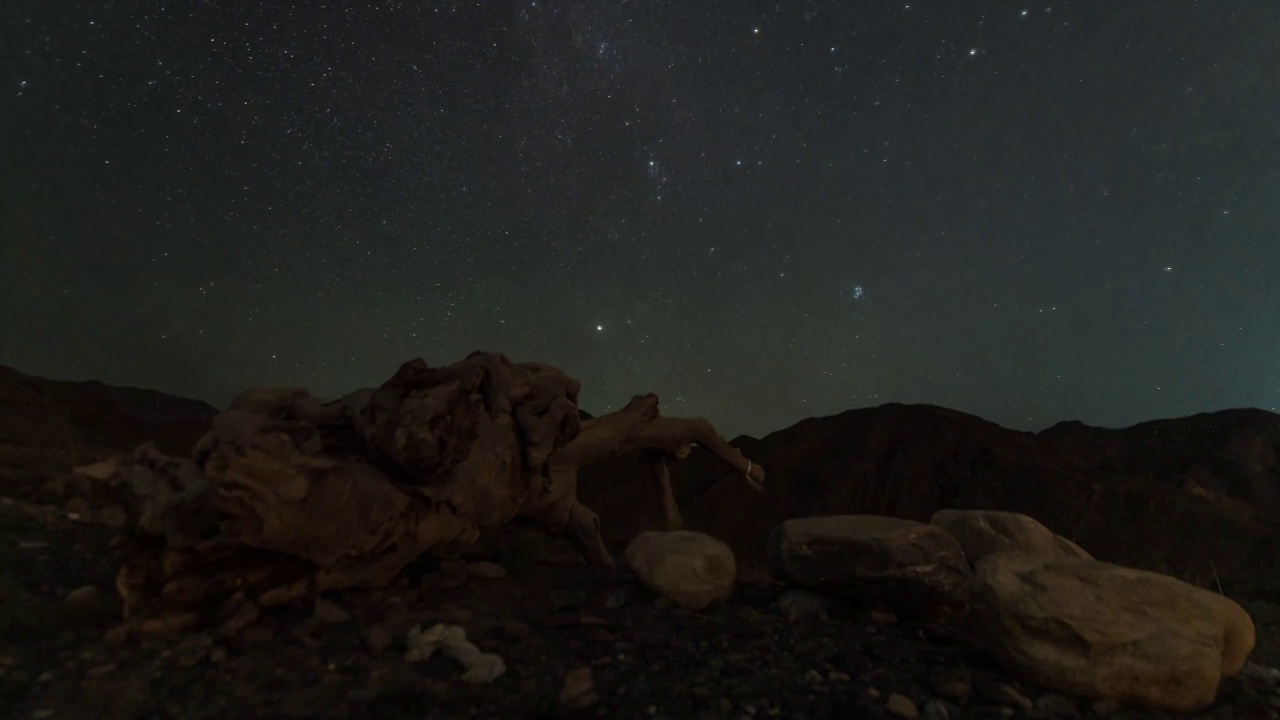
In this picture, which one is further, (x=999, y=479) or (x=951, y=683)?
(x=999, y=479)

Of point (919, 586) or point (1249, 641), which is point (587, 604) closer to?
point (919, 586)

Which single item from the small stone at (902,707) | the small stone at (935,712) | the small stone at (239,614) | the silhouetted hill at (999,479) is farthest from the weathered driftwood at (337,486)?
the silhouetted hill at (999,479)

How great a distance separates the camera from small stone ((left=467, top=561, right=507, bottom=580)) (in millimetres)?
5744

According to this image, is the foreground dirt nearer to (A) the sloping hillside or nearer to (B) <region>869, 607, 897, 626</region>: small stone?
(B) <region>869, 607, 897, 626</region>: small stone

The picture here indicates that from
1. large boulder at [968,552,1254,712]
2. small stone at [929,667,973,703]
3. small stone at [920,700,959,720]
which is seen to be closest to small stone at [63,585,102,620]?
small stone at [920,700,959,720]

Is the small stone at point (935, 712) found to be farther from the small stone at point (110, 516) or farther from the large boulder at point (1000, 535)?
the small stone at point (110, 516)

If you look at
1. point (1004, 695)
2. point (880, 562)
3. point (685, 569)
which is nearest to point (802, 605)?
point (880, 562)

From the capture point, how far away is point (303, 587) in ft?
14.6

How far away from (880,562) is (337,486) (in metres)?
4.34

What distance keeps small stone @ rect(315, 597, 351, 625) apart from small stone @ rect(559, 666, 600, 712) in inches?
69.3

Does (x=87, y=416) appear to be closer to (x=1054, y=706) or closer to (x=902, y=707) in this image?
(x=902, y=707)

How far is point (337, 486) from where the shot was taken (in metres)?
4.50

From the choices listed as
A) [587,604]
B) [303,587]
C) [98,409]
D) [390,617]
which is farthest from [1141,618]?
[98,409]

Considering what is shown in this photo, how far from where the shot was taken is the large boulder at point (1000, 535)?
19.5 feet
